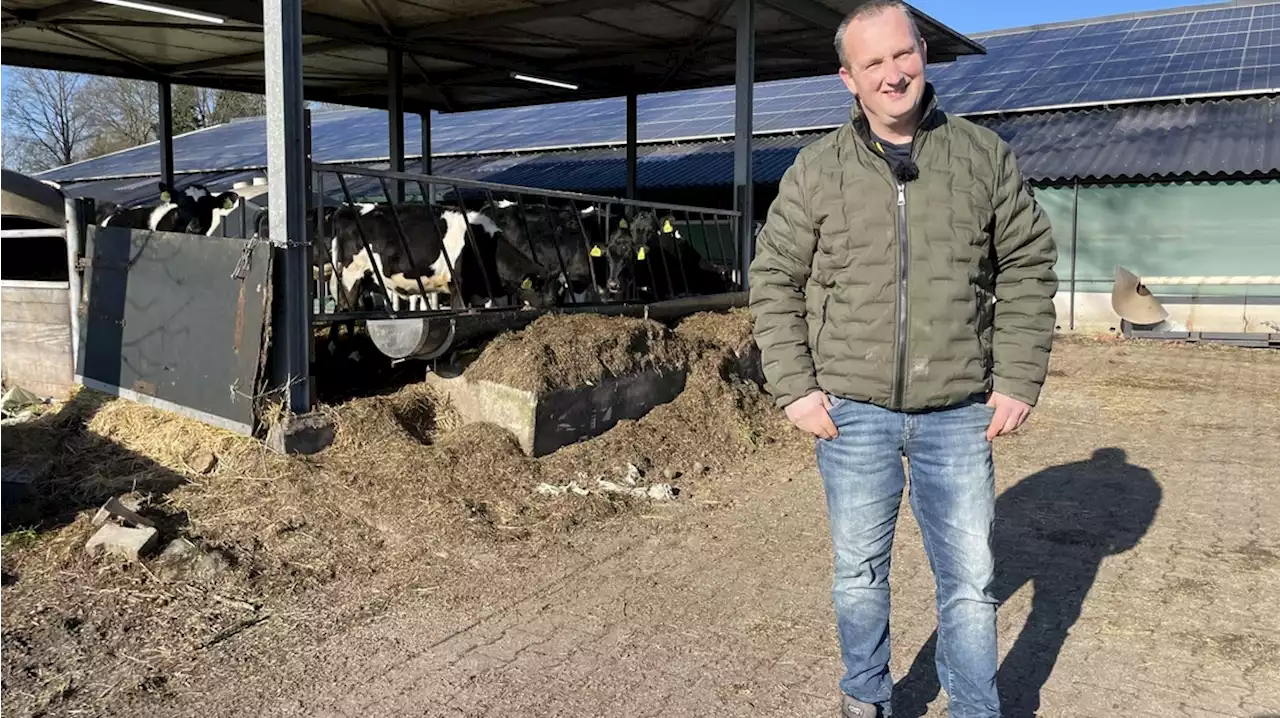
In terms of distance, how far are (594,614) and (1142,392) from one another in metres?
7.75

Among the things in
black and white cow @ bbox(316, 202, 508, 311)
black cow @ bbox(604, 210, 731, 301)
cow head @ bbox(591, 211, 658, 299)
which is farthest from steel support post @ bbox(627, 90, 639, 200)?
black and white cow @ bbox(316, 202, 508, 311)

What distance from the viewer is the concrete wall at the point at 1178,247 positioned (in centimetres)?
1411

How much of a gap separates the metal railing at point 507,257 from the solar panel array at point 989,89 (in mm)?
10434

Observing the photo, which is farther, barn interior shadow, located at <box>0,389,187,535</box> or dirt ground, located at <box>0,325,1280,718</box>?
barn interior shadow, located at <box>0,389,187,535</box>

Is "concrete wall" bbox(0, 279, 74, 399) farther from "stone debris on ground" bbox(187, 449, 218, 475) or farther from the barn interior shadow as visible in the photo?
"stone debris on ground" bbox(187, 449, 218, 475)

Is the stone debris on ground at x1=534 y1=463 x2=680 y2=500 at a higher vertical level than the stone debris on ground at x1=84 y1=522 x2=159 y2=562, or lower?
lower

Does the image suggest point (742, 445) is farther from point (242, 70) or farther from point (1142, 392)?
point (242, 70)

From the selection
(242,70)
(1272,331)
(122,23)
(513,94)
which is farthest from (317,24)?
(1272,331)

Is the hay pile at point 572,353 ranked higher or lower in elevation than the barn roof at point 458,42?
lower

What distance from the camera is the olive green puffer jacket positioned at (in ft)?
8.10

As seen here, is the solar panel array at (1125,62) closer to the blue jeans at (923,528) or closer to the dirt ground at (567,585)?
the dirt ground at (567,585)

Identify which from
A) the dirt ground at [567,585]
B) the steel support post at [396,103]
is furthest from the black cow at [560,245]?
the dirt ground at [567,585]

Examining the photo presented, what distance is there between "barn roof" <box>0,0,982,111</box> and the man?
6.96 meters

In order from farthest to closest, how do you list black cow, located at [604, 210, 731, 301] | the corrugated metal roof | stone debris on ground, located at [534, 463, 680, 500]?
the corrugated metal roof → black cow, located at [604, 210, 731, 301] → stone debris on ground, located at [534, 463, 680, 500]
